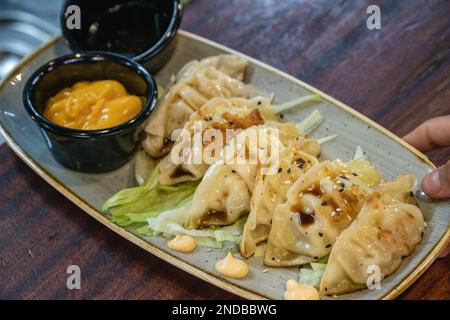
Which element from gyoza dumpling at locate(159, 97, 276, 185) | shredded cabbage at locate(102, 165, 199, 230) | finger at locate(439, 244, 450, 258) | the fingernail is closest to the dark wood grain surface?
finger at locate(439, 244, 450, 258)

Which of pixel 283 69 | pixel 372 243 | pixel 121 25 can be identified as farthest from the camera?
pixel 283 69

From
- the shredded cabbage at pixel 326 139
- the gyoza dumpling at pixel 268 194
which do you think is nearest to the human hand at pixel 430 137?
the shredded cabbage at pixel 326 139

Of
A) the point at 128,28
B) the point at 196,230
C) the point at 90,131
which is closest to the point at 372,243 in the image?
the point at 196,230

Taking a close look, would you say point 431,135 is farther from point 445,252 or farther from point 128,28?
point 128,28

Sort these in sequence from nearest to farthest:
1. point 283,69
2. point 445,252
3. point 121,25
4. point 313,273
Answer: point 313,273 → point 445,252 → point 121,25 → point 283,69

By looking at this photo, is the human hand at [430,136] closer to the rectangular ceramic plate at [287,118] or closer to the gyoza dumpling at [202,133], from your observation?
the rectangular ceramic plate at [287,118]

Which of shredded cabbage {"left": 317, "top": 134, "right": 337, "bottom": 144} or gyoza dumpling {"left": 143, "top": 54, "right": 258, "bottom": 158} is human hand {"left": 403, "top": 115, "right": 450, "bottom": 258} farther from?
gyoza dumpling {"left": 143, "top": 54, "right": 258, "bottom": 158}

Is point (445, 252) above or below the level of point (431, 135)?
below
